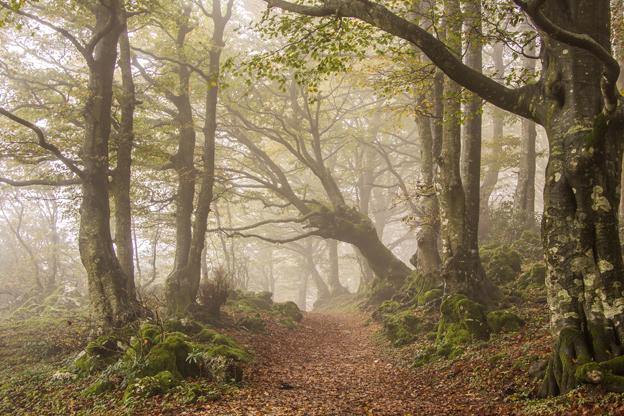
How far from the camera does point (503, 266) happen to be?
1284 centimetres

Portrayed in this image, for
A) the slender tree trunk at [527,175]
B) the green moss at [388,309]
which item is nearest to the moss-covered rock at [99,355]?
the green moss at [388,309]

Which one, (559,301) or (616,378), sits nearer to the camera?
(616,378)

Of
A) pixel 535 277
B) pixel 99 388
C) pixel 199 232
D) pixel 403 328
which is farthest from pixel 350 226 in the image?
pixel 99 388

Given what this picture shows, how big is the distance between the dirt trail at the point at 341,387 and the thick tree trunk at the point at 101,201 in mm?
3644

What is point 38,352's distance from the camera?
1091cm

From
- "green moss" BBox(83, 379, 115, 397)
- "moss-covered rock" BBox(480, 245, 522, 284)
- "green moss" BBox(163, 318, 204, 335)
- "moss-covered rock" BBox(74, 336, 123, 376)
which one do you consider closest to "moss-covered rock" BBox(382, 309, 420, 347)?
"moss-covered rock" BBox(480, 245, 522, 284)

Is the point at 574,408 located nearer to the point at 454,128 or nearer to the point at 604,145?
the point at 604,145

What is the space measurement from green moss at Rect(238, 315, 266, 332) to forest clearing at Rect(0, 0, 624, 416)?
66mm

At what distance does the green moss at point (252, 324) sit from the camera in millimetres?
13628

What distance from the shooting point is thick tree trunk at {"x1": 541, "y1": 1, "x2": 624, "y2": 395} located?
569cm

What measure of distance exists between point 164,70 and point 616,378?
604 inches

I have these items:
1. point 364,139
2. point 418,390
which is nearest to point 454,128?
point 418,390

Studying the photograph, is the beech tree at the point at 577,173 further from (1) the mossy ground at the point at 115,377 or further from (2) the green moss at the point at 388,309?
(2) the green moss at the point at 388,309

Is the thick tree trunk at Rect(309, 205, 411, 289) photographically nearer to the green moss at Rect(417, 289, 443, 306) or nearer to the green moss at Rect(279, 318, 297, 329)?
the green moss at Rect(279, 318, 297, 329)
